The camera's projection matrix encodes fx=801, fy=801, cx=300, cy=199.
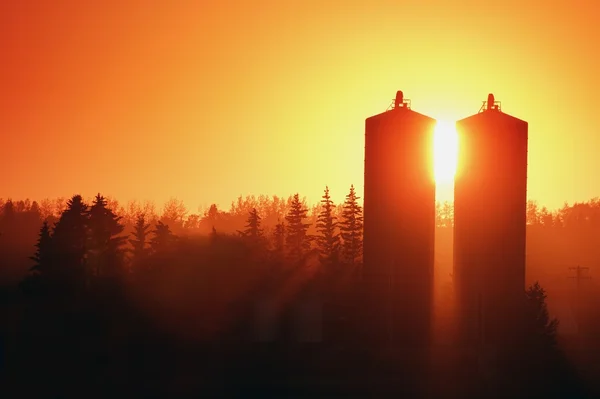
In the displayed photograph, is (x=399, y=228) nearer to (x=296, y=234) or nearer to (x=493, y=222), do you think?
(x=493, y=222)

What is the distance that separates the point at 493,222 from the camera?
192 feet

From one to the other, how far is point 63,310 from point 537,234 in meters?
135

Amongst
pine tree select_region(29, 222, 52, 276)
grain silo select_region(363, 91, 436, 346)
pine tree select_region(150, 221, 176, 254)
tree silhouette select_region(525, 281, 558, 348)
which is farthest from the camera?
pine tree select_region(150, 221, 176, 254)

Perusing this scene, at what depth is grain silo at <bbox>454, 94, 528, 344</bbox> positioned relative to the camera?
58.5m

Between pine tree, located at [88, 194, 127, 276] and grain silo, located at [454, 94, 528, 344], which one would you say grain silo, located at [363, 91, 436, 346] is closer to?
grain silo, located at [454, 94, 528, 344]

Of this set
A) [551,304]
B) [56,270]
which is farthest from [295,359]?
[551,304]

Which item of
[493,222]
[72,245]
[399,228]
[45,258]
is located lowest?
[45,258]

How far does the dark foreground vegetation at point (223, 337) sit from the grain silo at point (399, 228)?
3.55 ft

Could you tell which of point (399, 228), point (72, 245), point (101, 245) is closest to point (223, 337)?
point (399, 228)

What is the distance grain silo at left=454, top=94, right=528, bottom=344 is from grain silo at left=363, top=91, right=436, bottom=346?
10.5 ft

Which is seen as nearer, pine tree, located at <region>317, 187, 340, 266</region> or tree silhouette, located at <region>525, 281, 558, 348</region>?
tree silhouette, located at <region>525, 281, 558, 348</region>

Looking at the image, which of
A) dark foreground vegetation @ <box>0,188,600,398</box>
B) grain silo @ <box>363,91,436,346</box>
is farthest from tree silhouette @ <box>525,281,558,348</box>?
grain silo @ <box>363,91,436,346</box>

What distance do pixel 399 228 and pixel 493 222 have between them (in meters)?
7.03

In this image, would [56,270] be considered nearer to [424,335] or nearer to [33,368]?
[33,368]
